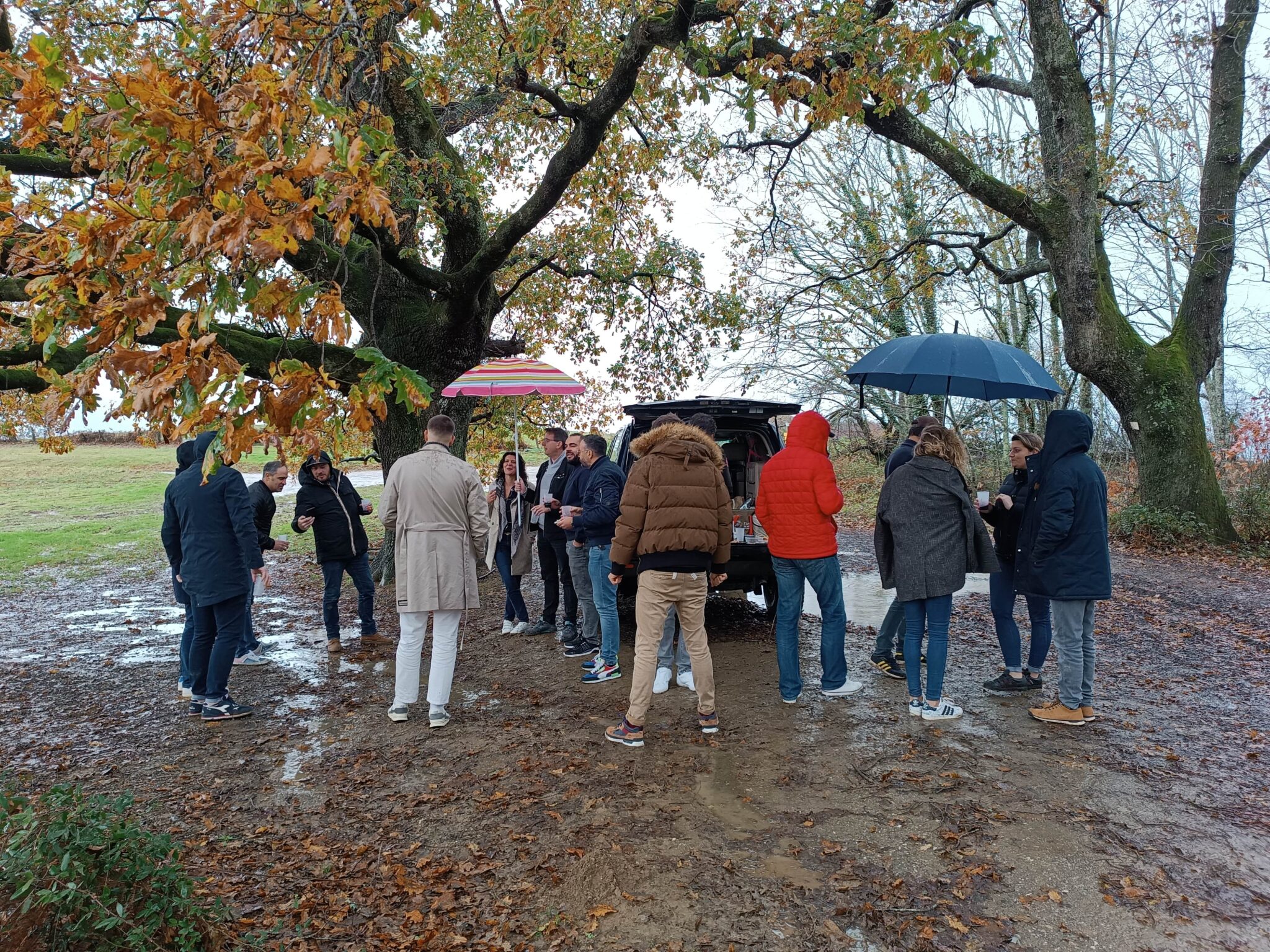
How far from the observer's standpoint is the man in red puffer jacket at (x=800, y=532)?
5.36m

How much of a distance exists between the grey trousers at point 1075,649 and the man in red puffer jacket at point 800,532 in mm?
1365

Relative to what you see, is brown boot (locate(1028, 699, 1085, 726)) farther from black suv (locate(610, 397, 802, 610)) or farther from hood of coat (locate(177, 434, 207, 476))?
hood of coat (locate(177, 434, 207, 476))

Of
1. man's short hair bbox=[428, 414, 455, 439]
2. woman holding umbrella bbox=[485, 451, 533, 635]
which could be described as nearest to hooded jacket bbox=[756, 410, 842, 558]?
man's short hair bbox=[428, 414, 455, 439]

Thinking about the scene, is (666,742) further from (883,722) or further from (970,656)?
(970,656)

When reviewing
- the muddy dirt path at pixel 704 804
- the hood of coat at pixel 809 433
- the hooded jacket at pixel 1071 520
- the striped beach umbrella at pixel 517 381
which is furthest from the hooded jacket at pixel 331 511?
the hooded jacket at pixel 1071 520

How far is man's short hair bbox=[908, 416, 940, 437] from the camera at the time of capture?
5.39m

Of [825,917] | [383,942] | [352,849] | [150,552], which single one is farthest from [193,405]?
[150,552]

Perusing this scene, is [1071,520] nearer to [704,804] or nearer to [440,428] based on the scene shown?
[704,804]

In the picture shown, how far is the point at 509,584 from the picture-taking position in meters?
7.98

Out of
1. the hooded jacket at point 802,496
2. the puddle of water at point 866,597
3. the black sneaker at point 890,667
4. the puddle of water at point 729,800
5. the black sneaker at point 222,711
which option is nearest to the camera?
the puddle of water at point 729,800

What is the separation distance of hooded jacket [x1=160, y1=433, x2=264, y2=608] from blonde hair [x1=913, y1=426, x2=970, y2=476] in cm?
464

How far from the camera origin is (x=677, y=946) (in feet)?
9.76

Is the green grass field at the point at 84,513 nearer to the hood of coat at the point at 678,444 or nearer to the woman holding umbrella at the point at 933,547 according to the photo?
the hood of coat at the point at 678,444

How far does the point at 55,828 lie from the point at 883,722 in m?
4.42
